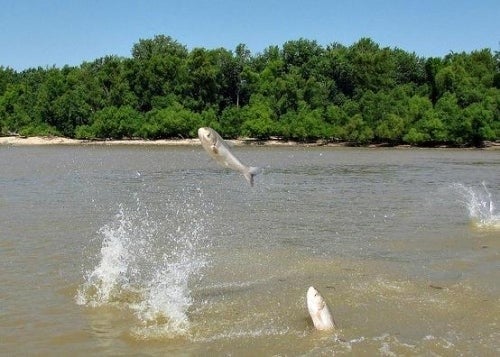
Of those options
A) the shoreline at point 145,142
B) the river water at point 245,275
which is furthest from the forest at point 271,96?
the river water at point 245,275

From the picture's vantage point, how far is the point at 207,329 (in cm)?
757

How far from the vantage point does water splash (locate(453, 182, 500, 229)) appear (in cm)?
1535

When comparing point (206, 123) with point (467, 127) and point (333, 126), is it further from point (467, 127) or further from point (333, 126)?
point (467, 127)

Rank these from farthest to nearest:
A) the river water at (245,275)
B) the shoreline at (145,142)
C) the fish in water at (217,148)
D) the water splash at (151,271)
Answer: the shoreline at (145,142) → the water splash at (151,271) → the fish in water at (217,148) → the river water at (245,275)

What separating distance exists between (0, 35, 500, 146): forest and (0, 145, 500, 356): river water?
62324 millimetres

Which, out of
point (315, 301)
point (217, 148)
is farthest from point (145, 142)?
point (315, 301)

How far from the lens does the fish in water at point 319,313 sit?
7.45m

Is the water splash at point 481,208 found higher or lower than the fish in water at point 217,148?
lower

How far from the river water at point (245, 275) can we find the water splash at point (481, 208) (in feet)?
0.36

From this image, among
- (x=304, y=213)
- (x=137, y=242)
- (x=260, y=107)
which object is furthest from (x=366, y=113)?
(x=137, y=242)

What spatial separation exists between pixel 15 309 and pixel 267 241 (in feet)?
20.3

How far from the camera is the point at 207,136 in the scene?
731 cm

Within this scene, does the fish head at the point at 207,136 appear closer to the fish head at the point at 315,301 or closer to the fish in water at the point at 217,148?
the fish in water at the point at 217,148

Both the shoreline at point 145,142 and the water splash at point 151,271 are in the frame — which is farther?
the shoreline at point 145,142
